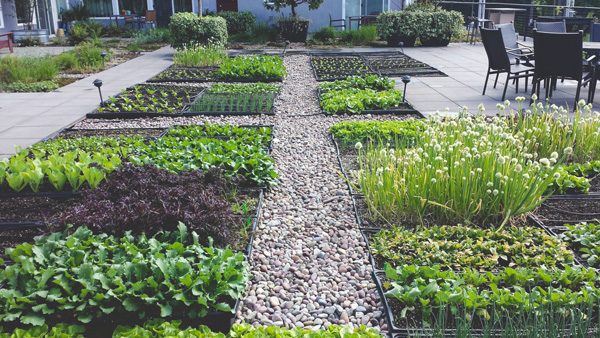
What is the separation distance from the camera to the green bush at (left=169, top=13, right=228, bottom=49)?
41.5 ft

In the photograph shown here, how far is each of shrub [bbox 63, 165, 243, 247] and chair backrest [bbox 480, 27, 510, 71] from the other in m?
5.20

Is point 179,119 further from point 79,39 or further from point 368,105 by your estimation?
point 79,39

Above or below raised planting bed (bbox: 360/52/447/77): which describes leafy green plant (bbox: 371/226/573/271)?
below

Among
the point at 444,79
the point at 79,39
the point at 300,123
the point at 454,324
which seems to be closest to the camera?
the point at 454,324

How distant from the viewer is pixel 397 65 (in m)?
11.5

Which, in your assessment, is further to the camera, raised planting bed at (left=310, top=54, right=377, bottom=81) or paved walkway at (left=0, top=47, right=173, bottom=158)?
raised planting bed at (left=310, top=54, right=377, bottom=81)

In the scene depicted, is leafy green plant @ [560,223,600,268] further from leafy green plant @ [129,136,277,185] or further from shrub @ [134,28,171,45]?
shrub @ [134,28,171,45]

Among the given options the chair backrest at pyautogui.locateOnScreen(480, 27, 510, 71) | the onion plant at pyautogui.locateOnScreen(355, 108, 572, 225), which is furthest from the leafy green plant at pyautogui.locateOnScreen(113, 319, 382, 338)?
the chair backrest at pyautogui.locateOnScreen(480, 27, 510, 71)

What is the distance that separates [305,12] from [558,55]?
12.8 m

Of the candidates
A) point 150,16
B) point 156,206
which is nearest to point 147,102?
point 156,206

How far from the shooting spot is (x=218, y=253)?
292cm

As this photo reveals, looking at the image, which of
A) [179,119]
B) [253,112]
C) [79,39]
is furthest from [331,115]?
[79,39]

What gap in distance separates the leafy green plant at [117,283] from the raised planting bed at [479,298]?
817 millimetres

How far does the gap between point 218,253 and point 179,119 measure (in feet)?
14.4
